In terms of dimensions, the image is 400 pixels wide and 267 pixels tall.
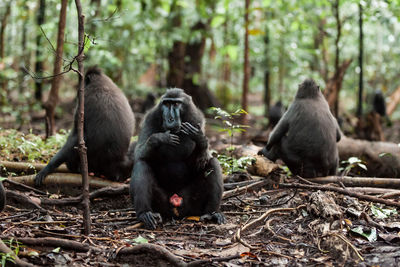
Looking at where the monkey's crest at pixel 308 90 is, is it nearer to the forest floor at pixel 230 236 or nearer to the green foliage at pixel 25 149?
the forest floor at pixel 230 236

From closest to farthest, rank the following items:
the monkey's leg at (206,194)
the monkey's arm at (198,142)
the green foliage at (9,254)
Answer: the green foliage at (9,254) < the monkey's arm at (198,142) < the monkey's leg at (206,194)

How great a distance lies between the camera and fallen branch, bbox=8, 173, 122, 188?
640cm

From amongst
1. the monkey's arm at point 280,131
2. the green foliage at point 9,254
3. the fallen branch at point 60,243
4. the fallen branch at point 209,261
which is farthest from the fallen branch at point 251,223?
the monkey's arm at point 280,131

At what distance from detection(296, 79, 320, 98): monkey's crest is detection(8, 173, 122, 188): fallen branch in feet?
12.7

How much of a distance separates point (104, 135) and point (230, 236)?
3.13 metres

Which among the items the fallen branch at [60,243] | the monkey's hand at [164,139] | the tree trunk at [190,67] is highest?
the tree trunk at [190,67]

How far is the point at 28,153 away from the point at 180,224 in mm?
3698

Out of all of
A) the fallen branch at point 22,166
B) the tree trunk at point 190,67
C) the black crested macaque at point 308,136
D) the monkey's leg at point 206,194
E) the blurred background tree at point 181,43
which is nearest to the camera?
the monkey's leg at point 206,194

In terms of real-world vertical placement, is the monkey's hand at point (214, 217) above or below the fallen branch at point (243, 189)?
below

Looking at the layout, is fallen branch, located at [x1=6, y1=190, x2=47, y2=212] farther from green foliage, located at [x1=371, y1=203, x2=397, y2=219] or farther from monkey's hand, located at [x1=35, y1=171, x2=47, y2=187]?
green foliage, located at [x1=371, y1=203, x2=397, y2=219]

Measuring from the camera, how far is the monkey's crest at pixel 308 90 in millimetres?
7926

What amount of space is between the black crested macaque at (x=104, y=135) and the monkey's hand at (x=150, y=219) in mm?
2160

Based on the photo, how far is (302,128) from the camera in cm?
760

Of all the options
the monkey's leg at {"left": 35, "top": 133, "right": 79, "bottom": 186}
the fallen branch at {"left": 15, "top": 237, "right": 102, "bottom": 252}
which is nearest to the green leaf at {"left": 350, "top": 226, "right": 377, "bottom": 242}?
the fallen branch at {"left": 15, "top": 237, "right": 102, "bottom": 252}
